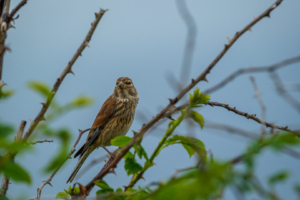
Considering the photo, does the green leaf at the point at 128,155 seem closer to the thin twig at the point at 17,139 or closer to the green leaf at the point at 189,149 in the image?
the green leaf at the point at 189,149

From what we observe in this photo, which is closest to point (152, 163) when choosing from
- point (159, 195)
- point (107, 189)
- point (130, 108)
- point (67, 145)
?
point (107, 189)

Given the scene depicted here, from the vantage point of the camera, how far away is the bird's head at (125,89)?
7020 mm

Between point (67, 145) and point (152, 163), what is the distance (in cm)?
66

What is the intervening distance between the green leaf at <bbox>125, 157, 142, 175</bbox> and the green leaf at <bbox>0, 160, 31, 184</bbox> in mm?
699

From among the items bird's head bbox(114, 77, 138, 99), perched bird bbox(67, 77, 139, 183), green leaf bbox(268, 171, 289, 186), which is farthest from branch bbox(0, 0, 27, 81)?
bird's head bbox(114, 77, 138, 99)

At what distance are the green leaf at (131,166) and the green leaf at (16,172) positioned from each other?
27.5 inches

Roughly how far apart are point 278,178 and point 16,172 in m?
0.63

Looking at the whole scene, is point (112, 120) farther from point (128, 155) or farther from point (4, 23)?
point (4, 23)

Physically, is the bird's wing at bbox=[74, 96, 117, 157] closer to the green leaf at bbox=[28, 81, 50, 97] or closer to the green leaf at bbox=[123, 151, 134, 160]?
the green leaf at bbox=[123, 151, 134, 160]

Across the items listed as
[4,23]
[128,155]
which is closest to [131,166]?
[128,155]

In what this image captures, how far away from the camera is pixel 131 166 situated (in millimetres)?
1501

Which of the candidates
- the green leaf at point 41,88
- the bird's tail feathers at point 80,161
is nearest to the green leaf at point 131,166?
the green leaf at point 41,88

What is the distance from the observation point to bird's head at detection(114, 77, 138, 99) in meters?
7.02

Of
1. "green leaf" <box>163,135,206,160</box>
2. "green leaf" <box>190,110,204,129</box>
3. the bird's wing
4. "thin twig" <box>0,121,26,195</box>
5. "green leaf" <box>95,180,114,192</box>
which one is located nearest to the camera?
"thin twig" <box>0,121,26,195</box>
